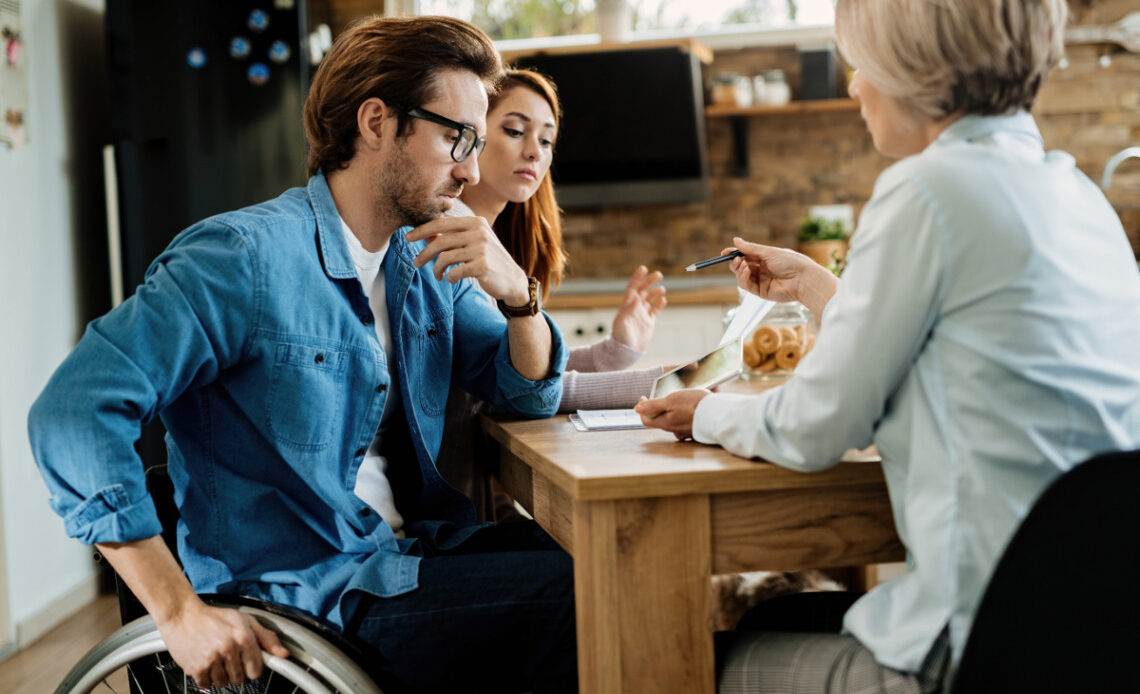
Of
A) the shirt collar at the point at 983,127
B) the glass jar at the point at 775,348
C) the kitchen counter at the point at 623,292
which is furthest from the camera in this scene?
the kitchen counter at the point at 623,292

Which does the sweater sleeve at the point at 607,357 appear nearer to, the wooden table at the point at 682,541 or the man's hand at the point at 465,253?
the man's hand at the point at 465,253

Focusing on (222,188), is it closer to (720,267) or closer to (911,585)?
(720,267)

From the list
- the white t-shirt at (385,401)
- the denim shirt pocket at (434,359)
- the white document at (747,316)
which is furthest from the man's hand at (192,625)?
the white document at (747,316)

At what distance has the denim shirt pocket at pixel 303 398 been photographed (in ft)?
4.56

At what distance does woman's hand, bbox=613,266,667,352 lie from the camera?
7.93 feet

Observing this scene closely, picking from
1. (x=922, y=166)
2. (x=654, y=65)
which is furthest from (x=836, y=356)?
(x=654, y=65)

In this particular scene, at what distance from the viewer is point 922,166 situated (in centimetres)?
104

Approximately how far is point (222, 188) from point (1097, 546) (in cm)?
320

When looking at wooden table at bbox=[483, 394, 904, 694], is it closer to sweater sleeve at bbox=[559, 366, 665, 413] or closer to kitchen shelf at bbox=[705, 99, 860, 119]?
sweater sleeve at bbox=[559, 366, 665, 413]

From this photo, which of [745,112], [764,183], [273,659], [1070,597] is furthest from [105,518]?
[764,183]

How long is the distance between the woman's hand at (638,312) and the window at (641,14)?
2485 millimetres

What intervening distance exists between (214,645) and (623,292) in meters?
3.37

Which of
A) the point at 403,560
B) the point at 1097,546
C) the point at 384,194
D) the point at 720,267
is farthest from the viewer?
the point at 720,267

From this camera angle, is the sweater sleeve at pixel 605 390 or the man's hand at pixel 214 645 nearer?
the man's hand at pixel 214 645
